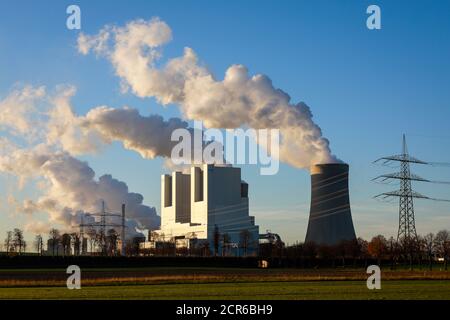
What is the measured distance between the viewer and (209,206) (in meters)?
106

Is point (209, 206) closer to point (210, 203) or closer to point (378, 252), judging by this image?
point (210, 203)

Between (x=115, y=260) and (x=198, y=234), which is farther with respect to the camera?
(x=198, y=234)

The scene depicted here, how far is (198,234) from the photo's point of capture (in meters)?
110

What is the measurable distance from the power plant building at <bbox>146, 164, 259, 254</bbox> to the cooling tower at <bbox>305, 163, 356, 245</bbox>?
88.4ft

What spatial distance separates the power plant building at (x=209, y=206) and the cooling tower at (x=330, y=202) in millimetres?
26936

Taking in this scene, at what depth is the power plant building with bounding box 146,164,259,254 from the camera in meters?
106

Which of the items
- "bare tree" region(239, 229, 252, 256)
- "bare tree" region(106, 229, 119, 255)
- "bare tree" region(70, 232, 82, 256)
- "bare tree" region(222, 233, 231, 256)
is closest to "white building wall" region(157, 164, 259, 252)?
"bare tree" region(239, 229, 252, 256)

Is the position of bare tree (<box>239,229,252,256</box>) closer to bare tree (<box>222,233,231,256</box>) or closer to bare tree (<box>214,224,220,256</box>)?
bare tree (<box>222,233,231,256</box>)

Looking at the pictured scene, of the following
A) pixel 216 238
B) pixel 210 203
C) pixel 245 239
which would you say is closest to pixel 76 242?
pixel 210 203

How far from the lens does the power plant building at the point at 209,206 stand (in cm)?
10606
